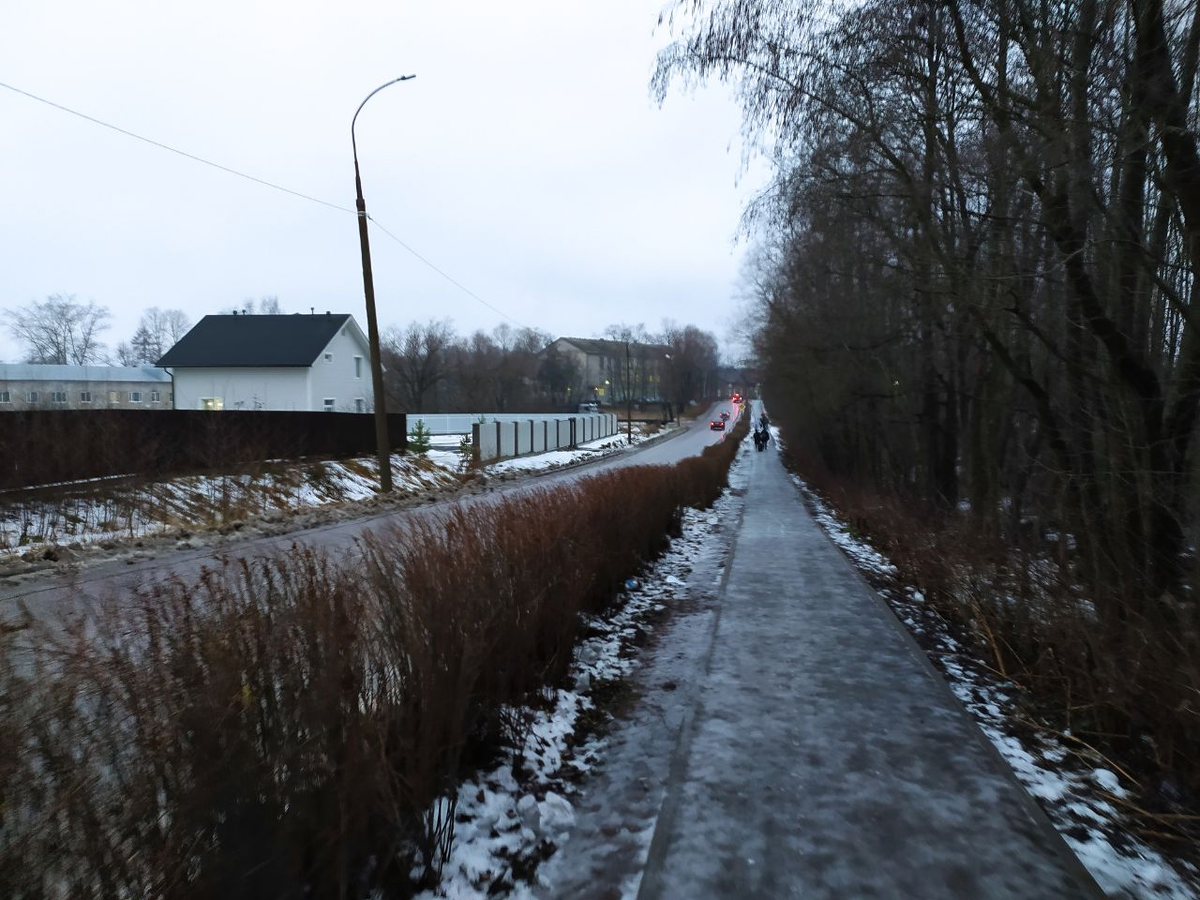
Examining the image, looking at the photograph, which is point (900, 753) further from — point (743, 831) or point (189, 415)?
point (189, 415)

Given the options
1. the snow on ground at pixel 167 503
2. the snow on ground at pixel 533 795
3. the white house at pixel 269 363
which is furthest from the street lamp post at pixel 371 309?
the white house at pixel 269 363

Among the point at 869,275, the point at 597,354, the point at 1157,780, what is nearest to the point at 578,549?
the point at 1157,780

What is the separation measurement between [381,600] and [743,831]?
194 centimetres

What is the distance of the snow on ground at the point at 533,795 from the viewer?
315 centimetres

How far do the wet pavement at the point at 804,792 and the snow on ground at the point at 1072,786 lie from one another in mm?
138

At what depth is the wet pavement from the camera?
315 cm

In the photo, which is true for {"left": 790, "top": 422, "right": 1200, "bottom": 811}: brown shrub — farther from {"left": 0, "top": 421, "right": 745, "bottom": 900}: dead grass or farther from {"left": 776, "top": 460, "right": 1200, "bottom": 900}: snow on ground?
{"left": 0, "top": 421, "right": 745, "bottom": 900}: dead grass

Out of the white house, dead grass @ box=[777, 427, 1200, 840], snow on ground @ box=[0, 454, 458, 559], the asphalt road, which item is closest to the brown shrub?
dead grass @ box=[777, 427, 1200, 840]

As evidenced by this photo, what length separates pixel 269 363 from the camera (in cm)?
3966

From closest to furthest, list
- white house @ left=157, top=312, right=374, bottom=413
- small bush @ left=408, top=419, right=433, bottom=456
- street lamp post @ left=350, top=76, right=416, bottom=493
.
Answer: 1. street lamp post @ left=350, top=76, right=416, bottom=493
2. small bush @ left=408, top=419, right=433, bottom=456
3. white house @ left=157, top=312, right=374, bottom=413

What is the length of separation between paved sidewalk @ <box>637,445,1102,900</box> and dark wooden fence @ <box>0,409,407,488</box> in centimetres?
1179

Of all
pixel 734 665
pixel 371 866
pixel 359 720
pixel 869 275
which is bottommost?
pixel 734 665

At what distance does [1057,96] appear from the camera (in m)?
6.59

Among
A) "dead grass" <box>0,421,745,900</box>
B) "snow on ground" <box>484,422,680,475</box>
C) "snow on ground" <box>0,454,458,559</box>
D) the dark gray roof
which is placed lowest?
"snow on ground" <box>484,422,680,475</box>
